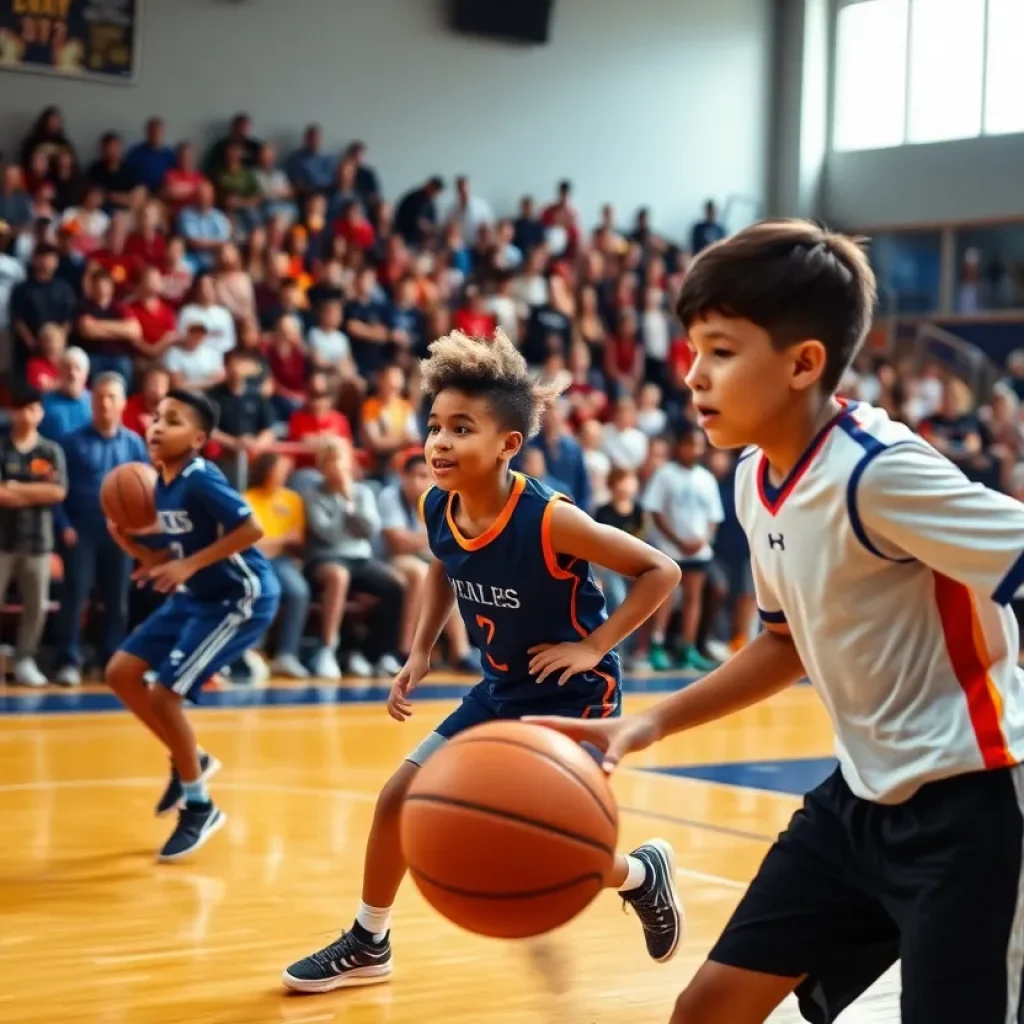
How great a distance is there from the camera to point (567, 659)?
4.21 meters

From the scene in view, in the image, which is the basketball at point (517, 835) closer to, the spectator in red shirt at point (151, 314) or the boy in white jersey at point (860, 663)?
the boy in white jersey at point (860, 663)

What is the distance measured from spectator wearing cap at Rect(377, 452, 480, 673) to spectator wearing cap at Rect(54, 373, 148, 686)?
76.2 inches

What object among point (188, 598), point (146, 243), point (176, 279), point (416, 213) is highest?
point (416, 213)

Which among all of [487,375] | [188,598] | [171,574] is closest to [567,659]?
[487,375]

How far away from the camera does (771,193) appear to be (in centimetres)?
2153

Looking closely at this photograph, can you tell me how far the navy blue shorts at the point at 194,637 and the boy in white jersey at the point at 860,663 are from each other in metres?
3.44

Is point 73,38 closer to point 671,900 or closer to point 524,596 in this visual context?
point 524,596

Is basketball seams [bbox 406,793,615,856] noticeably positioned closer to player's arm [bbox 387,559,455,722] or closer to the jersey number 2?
the jersey number 2

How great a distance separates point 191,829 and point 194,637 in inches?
26.9

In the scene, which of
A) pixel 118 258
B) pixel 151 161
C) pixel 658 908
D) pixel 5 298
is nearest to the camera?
pixel 658 908

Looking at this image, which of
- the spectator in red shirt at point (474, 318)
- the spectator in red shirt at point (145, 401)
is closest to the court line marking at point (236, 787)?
the spectator in red shirt at point (145, 401)

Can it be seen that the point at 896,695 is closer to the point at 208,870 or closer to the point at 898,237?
the point at 208,870

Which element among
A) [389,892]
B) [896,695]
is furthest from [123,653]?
[896,695]

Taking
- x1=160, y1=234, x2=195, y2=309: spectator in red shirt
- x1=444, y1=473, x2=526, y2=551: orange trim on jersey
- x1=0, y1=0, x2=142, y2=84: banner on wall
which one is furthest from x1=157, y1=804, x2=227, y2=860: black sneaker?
x1=0, y1=0, x2=142, y2=84: banner on wall
